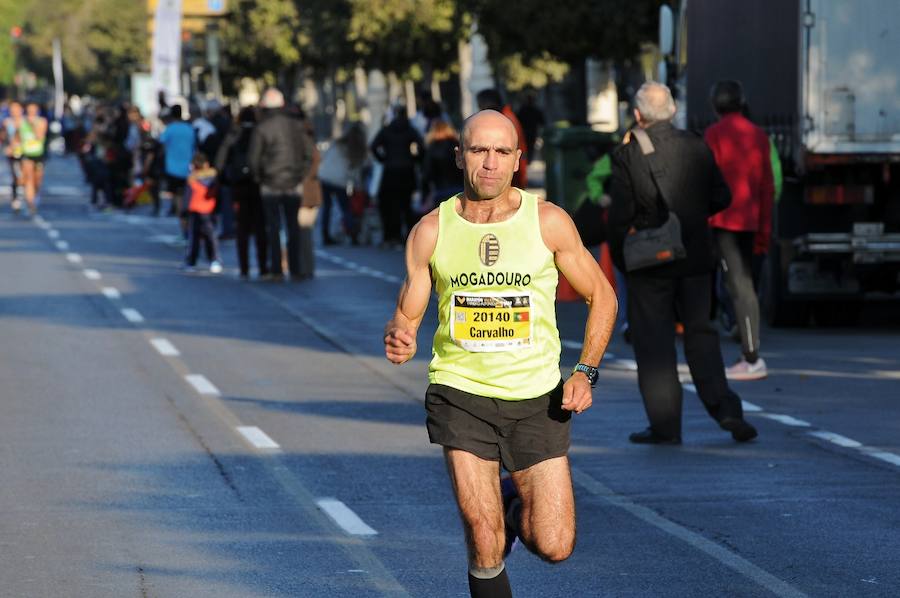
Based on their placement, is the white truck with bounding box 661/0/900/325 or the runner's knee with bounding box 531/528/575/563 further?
→ the white truck with bounding box 661/0/900/325

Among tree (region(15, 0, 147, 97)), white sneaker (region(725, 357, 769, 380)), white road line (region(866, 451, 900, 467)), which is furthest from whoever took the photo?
tree (region(15, 0, 147, 97))

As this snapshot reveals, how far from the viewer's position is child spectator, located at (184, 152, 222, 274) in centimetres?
2377

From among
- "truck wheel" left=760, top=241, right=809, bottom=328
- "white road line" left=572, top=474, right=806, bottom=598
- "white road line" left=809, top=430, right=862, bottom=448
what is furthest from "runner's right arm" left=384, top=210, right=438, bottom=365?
"truck wheel" left=760, top=241, right=809, bottom=328

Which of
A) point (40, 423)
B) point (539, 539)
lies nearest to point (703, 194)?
point (40, 423)

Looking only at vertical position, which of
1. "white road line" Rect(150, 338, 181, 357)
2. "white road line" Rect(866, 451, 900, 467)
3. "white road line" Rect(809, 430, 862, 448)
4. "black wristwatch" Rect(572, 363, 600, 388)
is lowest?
"white road line" Rect(150, 338, 181, 357)

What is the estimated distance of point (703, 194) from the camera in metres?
10.8

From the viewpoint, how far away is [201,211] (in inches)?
939

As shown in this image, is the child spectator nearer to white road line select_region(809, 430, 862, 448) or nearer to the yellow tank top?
white road line select_region(809, 430, 862, 448)

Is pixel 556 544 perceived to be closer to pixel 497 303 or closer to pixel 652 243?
pixel 497 303

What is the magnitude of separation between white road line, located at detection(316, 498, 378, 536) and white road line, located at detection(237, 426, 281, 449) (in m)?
1.77

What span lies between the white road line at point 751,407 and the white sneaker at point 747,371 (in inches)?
41.2

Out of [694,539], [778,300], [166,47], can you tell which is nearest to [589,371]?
[694,539]

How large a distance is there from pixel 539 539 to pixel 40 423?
20.5 feet

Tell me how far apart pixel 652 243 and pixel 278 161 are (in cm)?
1180
